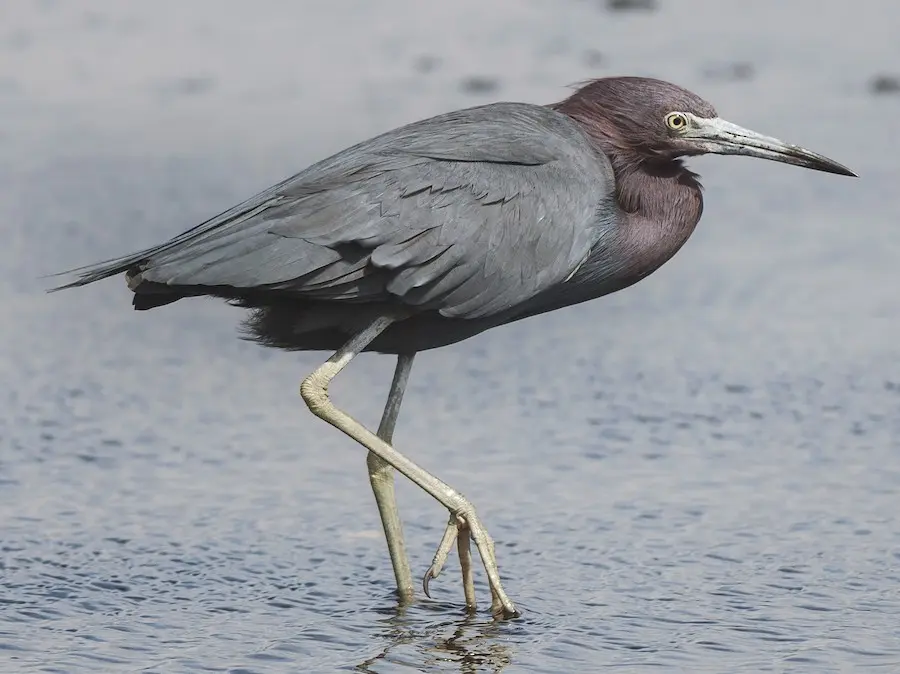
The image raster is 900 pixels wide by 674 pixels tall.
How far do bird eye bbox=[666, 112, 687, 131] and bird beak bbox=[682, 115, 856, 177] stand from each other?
0.03 meters

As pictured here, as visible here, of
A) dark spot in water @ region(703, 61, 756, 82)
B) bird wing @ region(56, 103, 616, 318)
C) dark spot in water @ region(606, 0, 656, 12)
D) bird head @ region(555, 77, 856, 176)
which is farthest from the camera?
dark spot in water @ region(606, 0, 656, 12)

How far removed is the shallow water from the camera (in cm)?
611

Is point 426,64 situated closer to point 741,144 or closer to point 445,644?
point 741,144

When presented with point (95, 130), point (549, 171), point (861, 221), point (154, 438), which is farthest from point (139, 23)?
point (549, 171)

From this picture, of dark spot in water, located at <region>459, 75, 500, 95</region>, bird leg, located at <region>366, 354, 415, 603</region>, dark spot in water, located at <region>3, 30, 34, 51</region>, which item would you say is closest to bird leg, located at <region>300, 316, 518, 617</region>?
bird leg, located at <region>366, 354, 415, 603</region>

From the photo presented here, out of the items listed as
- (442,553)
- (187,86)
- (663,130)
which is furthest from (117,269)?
(187,86)

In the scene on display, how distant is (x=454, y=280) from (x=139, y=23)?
9.34m

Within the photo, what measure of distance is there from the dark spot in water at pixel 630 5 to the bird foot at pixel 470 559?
9.62m

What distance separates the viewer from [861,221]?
10.8m

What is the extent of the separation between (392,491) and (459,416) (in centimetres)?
163

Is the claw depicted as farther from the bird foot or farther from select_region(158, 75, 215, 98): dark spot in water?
select_region(158, 75, 215, 98): dark spot in water

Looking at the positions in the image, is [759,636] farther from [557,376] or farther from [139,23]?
[139,23]

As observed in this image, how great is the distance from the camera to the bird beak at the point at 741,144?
673 centimetres

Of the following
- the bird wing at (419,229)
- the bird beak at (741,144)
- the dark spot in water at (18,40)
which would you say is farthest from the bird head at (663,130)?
the dark spot in water at (18,40)
